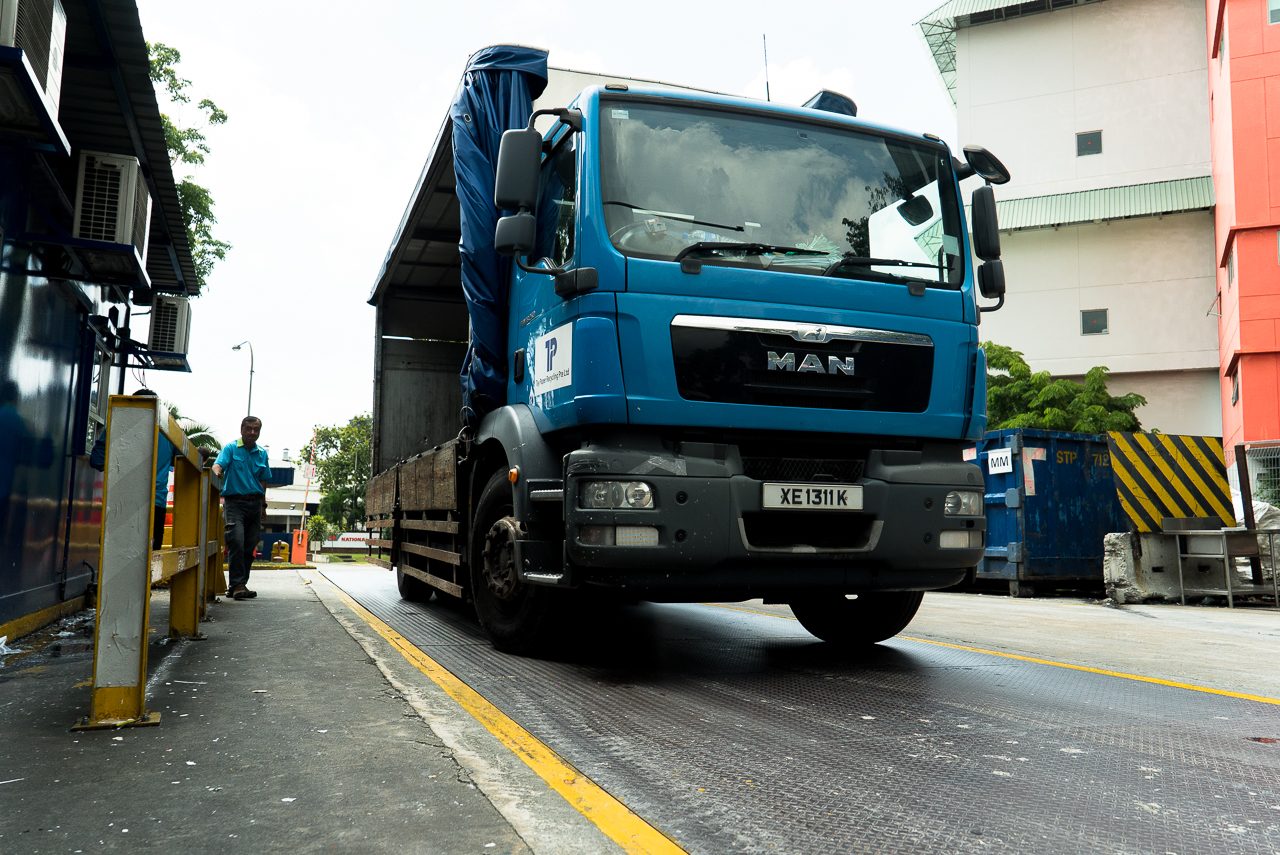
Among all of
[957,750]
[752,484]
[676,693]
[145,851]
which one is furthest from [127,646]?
[957,750]

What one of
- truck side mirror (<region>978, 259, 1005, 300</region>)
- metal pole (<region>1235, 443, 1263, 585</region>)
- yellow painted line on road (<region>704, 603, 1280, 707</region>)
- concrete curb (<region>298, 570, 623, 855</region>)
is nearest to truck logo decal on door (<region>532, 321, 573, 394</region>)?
concrete curb (<region>298, 570, 623, 855</region>)

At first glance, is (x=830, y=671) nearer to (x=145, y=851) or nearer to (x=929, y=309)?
(x=929, y=309)

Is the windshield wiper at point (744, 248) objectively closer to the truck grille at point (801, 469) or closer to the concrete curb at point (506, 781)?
the truck grille at point (801, 469)

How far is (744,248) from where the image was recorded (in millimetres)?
4816

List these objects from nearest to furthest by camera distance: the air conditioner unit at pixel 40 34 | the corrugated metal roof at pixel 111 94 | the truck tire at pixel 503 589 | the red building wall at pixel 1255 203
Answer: the air conditioner unit at pixel 40 34
the truck tire at pixel 503 589
the corrugated metal roof at pixel 111 94
the red building wall at pixel 1255 203

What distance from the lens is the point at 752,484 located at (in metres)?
4.60

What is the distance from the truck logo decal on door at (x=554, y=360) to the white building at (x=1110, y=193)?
111 feet

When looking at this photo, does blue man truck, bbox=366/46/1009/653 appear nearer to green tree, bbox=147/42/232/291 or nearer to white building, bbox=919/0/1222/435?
green tree, bbox=147/42/232/291

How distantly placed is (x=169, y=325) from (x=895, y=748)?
9.54 metres

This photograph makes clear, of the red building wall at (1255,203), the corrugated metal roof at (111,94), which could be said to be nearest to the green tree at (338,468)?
the red building wall at (1255,203)

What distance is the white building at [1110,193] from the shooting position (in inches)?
1347

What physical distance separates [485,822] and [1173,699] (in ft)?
11.4

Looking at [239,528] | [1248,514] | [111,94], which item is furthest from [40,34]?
[1248,514]

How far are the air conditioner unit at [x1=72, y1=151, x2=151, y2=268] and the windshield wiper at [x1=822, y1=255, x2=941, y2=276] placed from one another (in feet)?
16.8
